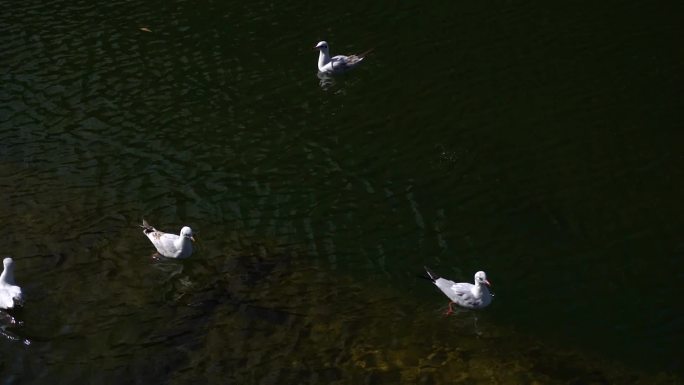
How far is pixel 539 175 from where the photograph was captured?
20906 millimetres

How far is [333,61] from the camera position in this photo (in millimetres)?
27047

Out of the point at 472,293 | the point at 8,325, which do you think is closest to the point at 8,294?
the point at 8,325

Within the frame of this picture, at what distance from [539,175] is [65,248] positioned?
11685 mm

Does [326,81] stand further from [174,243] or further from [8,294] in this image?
[8,294]

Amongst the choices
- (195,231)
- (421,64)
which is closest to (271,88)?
(421,64)

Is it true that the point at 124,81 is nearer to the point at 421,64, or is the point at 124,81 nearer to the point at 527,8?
the point at 421,64

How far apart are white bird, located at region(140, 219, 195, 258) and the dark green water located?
36cm

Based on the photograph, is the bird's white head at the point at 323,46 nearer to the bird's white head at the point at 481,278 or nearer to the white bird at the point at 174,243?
the white bird at the point at 174,243

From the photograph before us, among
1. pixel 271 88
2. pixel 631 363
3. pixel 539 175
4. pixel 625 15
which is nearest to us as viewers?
pixel 631 363

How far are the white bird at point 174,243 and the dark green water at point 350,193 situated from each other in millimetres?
360

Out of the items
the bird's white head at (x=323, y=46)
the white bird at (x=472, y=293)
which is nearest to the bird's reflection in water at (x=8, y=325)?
the white bird at (x=472, y=293)

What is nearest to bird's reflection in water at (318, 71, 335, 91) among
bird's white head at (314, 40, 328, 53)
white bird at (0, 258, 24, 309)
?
bird's white head at (314, 40, 328, 53)

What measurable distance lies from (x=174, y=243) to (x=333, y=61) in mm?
10670

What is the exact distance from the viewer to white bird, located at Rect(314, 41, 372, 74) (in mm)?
27047
